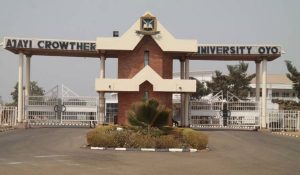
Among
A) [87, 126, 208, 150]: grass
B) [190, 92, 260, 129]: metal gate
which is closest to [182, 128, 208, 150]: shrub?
[87, 126, 208, 150]: grass

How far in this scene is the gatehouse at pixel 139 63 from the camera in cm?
3148

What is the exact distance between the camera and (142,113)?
2219 centimetres

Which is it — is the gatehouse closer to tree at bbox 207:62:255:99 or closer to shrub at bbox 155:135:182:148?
shrub at bbox 155:135:182:148

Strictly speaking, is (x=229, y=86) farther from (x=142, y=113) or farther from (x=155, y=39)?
(x=142, y=113)

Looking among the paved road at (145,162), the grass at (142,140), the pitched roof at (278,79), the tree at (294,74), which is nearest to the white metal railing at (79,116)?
the grass at (142,140)

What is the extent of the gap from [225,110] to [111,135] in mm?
19263

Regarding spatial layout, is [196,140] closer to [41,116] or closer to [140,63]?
[140,63]

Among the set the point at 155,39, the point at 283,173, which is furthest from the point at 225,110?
the point at 283,173

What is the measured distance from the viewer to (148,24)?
31562 millimetres

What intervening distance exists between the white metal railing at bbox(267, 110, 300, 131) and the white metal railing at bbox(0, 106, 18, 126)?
73.6 ft

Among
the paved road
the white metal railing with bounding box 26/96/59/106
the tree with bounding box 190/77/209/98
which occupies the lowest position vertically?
the paved road

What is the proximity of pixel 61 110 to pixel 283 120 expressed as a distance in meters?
20.2

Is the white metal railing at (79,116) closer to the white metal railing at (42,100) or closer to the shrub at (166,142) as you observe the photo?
the white metal railing at (42,100)

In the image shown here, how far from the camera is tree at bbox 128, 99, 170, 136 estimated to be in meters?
22.0
